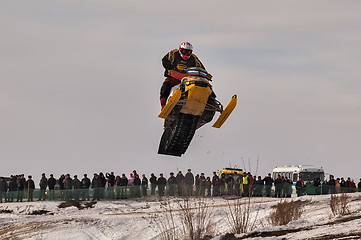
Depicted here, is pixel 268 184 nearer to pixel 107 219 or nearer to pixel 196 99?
pixel 107 219

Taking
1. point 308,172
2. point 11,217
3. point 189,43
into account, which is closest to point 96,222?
point 11,217

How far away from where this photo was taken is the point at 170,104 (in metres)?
18.3

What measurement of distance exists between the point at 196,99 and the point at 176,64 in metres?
1.85

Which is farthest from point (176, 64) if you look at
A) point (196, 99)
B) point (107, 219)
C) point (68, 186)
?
point (68, 186)

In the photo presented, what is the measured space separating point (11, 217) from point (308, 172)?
22.5 meters

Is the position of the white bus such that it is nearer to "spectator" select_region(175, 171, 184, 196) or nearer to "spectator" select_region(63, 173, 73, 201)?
"spectator" select_region(175, 171, 184, 196)

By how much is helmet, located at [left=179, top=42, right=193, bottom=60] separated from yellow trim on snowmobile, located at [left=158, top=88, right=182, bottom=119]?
180 centimetres

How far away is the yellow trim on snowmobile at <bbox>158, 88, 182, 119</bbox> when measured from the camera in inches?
706

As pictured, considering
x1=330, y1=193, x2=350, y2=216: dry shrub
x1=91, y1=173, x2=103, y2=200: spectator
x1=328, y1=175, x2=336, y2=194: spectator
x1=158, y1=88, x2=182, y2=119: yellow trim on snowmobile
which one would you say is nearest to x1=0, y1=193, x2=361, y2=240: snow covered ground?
x1=330, y1=193, x2=350, y2=216: dry shrub

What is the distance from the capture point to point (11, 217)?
1141 inches

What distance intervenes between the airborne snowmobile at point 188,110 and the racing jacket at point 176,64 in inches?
24.7

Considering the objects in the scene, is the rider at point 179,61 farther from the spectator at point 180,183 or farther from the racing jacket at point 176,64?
the spectator at point 180,183

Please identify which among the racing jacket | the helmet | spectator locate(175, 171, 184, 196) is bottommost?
spectator locate(175, 171, 184, 196)

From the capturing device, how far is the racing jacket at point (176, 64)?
19.3 meters
